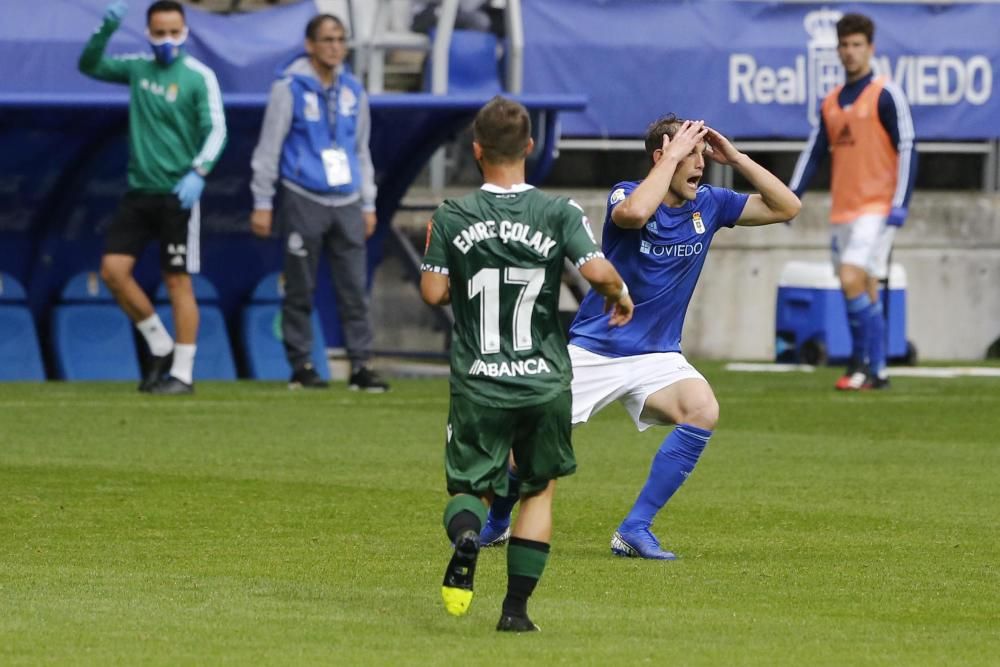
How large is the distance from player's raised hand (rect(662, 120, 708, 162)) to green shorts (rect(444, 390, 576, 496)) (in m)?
1.21

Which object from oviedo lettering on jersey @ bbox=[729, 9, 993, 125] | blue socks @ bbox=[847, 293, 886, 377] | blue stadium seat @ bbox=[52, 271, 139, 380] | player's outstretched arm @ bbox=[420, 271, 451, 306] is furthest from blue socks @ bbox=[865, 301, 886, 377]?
player's outstretched arm @ bbox=[420, 271, 451, 306]

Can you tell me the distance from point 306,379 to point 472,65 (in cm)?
356

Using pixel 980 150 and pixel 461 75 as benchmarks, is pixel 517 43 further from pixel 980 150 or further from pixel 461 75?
pixel 980 150

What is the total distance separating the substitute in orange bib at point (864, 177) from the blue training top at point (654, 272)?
713 centimetres

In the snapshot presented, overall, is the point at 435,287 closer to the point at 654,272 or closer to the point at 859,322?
the point at 654,272

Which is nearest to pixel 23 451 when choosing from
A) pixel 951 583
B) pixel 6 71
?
pixel 951 583

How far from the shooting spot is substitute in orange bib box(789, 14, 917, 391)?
50.0ft

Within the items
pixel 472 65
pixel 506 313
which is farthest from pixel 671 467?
pixel 472 65

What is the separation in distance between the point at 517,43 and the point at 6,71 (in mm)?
3637

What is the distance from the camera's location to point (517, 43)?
17.7 metres

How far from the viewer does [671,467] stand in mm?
7965

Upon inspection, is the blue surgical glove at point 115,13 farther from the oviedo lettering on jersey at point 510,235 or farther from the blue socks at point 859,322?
the oviedo lettering on jersey at point 510,235

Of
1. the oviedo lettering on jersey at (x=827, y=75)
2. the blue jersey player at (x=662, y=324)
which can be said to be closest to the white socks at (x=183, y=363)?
the oviedo lettering on jersey at (x=827, y=75)

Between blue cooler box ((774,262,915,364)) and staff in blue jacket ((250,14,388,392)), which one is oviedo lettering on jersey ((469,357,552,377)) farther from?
blue cooler box ((774,262,915,364))
